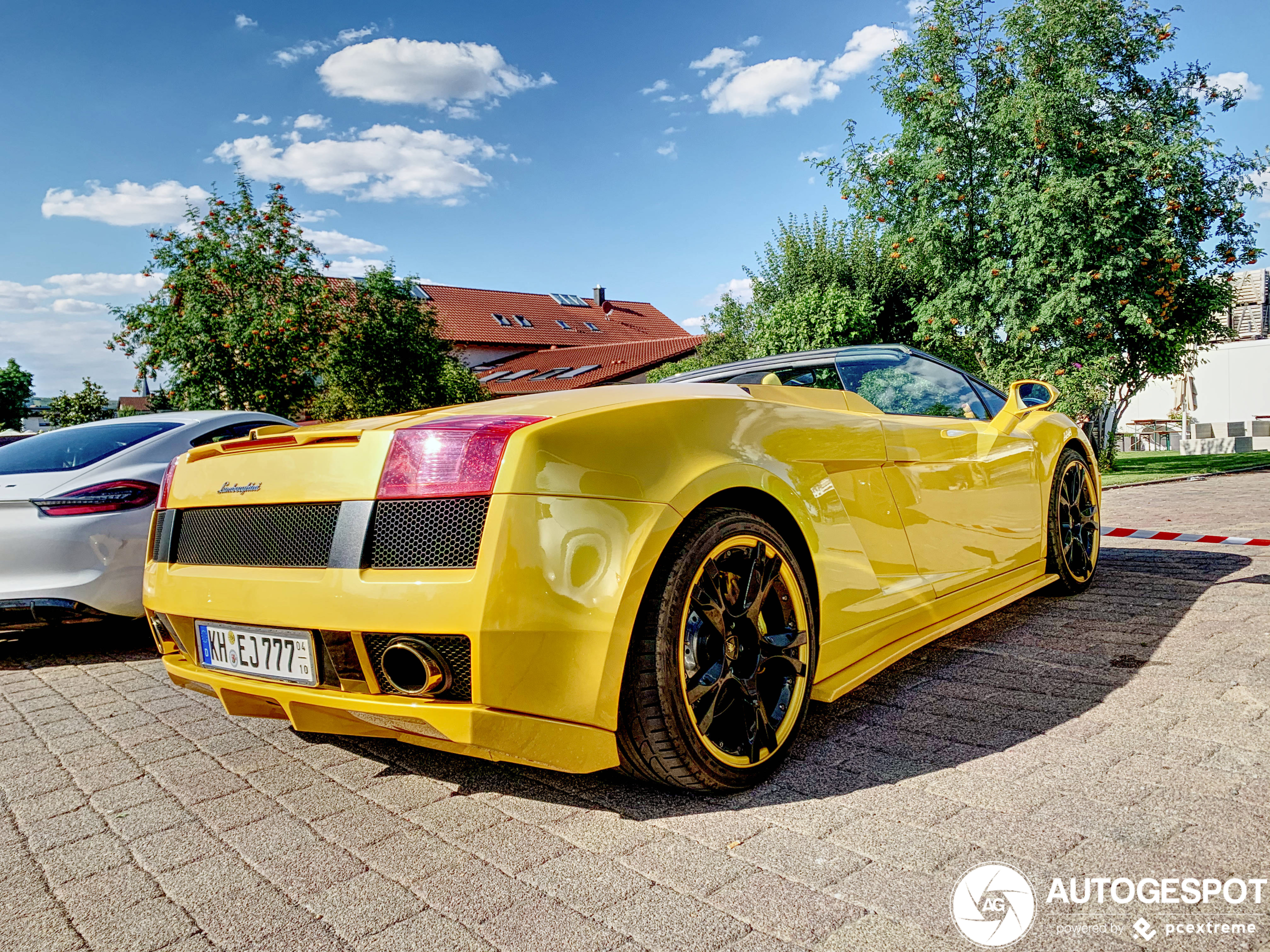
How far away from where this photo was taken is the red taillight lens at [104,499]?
165 inches

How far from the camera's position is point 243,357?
1800 cm

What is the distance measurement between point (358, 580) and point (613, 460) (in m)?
0.67

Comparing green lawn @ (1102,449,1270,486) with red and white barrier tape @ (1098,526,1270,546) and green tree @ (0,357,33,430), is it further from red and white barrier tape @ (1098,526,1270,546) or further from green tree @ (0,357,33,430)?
green tree @ (0,357,33,430)

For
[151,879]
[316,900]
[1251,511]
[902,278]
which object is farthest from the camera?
[902,278]

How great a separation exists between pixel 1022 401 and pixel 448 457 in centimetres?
328

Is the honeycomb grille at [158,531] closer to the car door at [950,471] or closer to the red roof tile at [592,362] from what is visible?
the car door at [950,471]

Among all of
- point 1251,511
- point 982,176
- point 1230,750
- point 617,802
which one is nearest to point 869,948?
point 617,802

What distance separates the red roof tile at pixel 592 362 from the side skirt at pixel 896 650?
31066mm

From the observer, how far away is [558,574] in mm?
1979

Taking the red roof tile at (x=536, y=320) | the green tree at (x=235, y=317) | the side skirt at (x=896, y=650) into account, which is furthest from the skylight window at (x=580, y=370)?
the side skirt at (x=896, y=650)

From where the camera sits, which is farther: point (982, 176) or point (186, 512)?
point (982, 176)

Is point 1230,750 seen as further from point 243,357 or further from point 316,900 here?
point 243,357

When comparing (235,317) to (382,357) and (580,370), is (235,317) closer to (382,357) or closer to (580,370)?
(382,357)

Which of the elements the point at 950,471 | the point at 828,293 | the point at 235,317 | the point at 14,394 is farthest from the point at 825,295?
the point at 14,394
